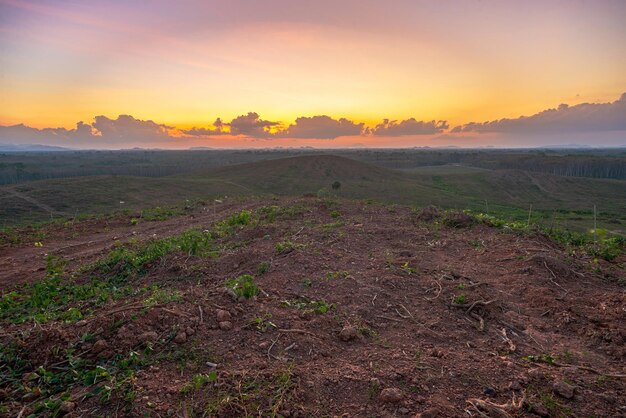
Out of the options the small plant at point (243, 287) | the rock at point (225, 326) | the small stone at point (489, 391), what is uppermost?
the small plant at point (243, 287)

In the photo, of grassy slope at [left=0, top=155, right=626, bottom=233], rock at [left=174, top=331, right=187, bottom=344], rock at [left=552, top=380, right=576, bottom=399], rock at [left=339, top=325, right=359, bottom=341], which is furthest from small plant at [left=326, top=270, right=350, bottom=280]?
grassy slope at [left=0, top=155, right=626, bottom=233]

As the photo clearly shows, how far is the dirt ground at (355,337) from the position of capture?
286cm

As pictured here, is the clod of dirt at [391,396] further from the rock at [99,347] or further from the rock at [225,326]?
the rock at [99,347]

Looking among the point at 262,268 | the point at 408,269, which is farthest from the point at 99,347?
the point at 408,269

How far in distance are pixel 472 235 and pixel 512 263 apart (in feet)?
6.90

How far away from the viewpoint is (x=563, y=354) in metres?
3.69

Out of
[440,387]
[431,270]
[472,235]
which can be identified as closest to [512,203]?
[472,235]

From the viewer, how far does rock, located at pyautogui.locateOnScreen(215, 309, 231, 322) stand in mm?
4042

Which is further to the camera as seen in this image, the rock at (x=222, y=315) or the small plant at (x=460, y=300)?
the small plant at (x=460, y=300)

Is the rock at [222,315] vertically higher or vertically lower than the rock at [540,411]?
higher

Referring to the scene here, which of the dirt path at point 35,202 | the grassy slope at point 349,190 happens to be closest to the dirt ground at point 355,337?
the grassy slope at point 349,190

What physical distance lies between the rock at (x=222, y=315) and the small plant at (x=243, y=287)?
0.52m

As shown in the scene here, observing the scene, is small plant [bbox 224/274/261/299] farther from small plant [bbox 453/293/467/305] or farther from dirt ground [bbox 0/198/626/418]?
small plant [bbox 453/293/467/305]

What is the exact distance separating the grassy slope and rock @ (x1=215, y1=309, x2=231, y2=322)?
2613 centimetres
